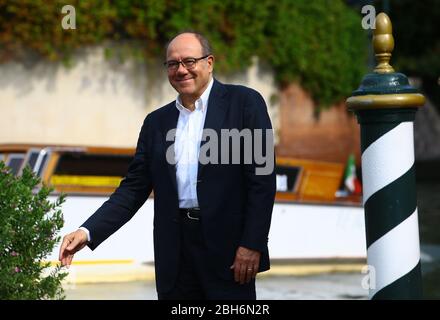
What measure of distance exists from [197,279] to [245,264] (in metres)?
0.26

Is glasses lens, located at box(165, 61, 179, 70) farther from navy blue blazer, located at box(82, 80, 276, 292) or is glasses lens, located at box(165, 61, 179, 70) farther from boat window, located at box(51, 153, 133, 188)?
boat window, located at box(51, 153, 133, 188)

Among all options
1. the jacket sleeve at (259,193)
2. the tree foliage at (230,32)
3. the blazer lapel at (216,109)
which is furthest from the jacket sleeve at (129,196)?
the tree foliage at (230,32)

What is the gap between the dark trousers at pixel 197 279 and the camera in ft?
13.4

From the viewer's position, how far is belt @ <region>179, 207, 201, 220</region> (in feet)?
13.4

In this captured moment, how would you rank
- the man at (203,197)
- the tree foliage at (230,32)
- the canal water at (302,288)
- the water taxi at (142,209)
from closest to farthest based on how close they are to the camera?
1. the man at (203,197)
2. the canal water at (302,288)
3. the water taxi at (142,209)
4. the tree foliage at (230,32)

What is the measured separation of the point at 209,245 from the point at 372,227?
2.25ft

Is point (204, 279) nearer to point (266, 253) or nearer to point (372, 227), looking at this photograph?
point (266, 253)

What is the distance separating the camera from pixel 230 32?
53.3 ft

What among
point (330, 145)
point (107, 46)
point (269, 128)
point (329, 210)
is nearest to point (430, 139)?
point (330, 145)

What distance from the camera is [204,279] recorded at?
4.07 meters

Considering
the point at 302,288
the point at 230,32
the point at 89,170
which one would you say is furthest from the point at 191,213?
the point at 230,32

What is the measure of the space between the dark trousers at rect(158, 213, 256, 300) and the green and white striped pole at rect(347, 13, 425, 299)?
0.58 meters

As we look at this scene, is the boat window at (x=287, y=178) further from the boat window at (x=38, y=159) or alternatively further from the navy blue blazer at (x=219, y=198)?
the navy blue blazer at (x=219, y=198)

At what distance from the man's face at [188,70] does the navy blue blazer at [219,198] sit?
96 millimetres
